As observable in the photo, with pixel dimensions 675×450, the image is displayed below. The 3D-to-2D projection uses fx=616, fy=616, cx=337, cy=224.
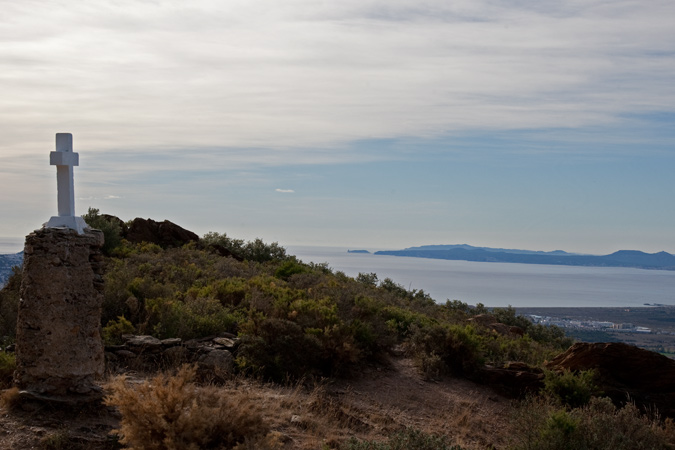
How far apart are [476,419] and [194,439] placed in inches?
198

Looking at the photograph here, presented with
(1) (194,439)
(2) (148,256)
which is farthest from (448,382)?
(2) (148,256)

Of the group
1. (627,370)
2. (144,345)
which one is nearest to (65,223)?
(144,345)

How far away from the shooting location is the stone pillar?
695 cm

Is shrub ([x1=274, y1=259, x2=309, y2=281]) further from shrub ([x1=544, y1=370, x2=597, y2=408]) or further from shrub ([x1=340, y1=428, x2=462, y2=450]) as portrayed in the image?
shrub ([x1=340, y1=428, x2=462, y2=450])

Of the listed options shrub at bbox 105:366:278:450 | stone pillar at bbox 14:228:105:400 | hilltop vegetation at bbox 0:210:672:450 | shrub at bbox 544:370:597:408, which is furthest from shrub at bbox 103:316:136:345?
shrub at bbox 544:370:597:408

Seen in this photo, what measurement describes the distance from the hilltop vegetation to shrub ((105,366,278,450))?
0.01 metres

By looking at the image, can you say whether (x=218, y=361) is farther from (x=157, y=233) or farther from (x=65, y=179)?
(x=157, y=233)

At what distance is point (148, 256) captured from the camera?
18.0m

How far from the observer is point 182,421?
600cm

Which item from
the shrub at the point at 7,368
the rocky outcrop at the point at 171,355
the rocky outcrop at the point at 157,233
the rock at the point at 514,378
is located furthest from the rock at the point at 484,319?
the shrub at the point at 7,368

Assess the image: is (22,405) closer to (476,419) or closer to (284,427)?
(284,427)

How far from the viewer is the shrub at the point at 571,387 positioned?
10.1 metres

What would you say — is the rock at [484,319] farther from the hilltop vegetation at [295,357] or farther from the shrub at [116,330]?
the shrub at [116,330]

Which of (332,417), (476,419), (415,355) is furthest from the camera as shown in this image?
(415,355)
